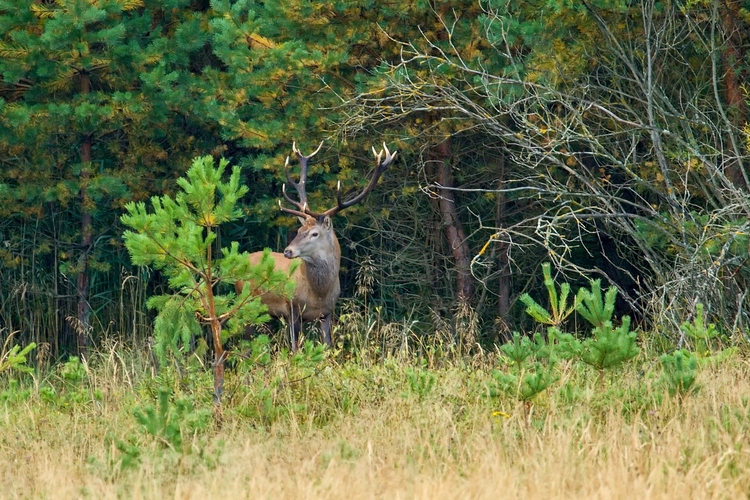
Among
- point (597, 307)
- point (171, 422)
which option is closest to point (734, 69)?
point (597, 307)

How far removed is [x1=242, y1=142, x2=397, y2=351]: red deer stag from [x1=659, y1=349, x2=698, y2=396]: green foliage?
470 centimetres

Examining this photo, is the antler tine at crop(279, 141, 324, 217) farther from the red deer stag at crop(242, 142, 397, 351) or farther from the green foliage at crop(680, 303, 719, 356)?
the green foliage at crop(680, 303, 719, 356)

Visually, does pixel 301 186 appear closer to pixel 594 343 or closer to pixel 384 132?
pixel 384 132

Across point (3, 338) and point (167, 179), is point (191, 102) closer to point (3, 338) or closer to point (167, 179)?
point (167, 179)

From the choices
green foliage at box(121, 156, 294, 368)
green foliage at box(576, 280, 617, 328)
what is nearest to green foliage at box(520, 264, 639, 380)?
green foliage at box(576, 280, 617, 328)

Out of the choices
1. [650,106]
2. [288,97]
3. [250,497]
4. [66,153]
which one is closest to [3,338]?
[66,153]

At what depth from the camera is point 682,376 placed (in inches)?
219

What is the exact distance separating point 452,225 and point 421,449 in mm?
5919

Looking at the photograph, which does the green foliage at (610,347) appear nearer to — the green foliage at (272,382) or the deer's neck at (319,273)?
the green foliage at (272,382)

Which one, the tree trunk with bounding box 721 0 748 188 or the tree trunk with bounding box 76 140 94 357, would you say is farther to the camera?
the tree trunk with bounding box 76 140 94 357

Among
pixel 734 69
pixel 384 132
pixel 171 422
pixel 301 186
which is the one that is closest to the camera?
pixel 171 422

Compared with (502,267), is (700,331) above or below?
above

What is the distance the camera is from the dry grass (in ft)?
14.4

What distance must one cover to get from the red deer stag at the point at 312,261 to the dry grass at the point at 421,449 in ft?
12.2
